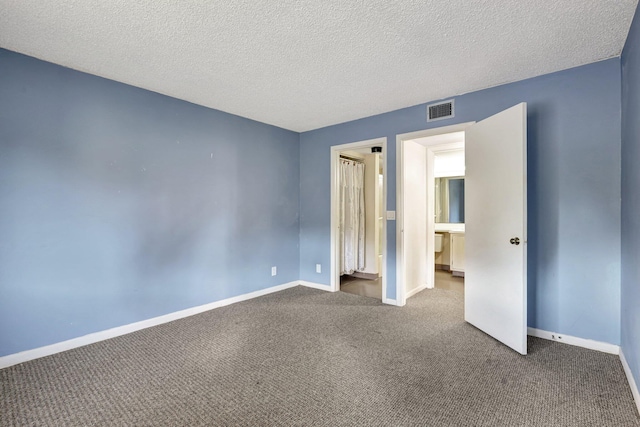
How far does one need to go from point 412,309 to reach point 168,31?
3525mm

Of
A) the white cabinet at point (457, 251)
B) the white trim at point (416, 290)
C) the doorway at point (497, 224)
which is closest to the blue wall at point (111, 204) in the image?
the white trim at point (416, 290)

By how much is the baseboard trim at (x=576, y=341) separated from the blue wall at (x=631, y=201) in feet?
0.37

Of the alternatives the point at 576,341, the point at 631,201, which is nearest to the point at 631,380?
the point at 576,341

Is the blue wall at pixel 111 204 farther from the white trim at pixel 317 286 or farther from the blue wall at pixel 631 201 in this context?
the blue wall at pixel 631 201

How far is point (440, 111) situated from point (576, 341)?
8.23 feet

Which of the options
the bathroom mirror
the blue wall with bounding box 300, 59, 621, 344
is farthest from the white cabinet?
the blue wall with bounding box 300, 59, 621, 344

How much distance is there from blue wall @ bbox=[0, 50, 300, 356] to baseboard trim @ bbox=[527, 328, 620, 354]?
3199 millimetres

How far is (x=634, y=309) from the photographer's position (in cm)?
188

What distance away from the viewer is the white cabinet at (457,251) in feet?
17.6

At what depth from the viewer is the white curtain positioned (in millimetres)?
4996

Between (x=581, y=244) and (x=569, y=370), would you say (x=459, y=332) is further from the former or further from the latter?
(x=581, y=244)

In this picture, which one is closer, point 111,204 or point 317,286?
point 111,204

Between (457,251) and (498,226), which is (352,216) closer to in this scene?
(457,251)

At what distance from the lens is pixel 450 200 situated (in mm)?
6000
